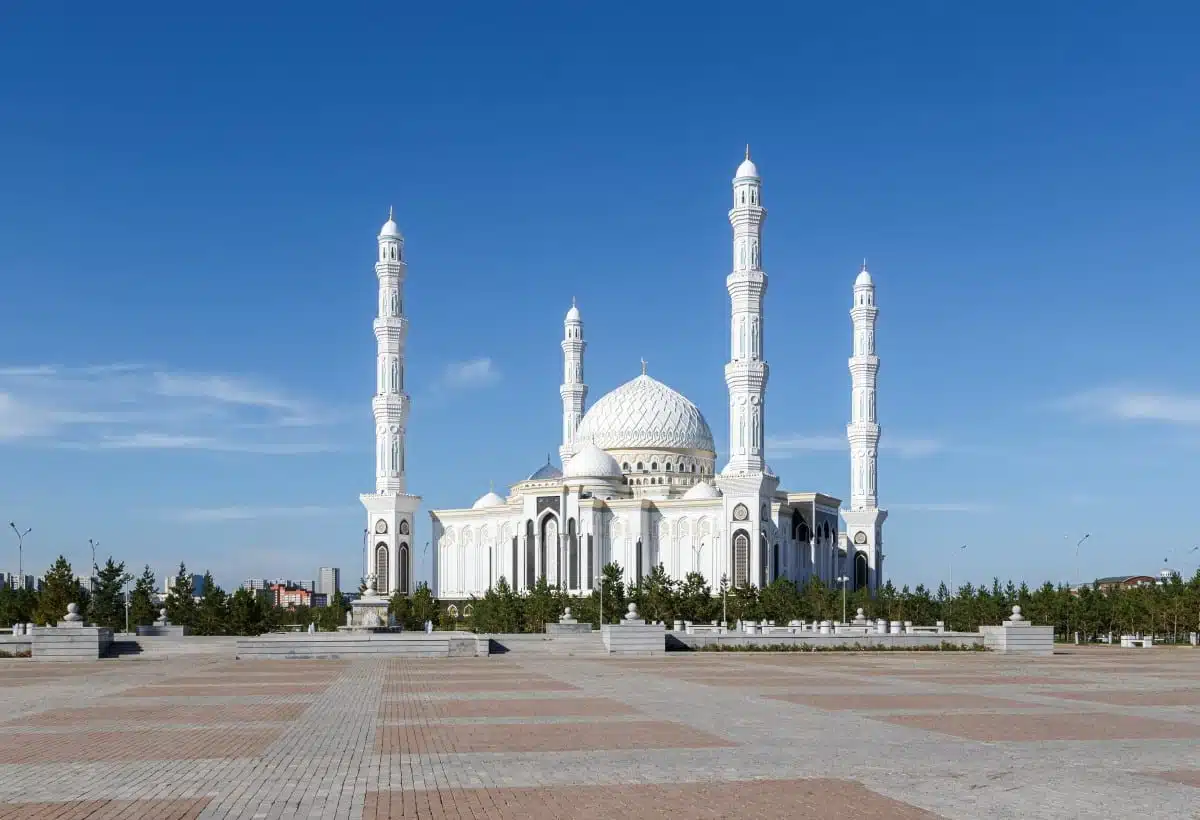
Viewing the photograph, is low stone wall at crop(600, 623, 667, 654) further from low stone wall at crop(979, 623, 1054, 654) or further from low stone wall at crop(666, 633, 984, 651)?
low stone wall at crop(979, 623, 1054, 654)

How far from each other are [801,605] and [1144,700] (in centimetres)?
4425

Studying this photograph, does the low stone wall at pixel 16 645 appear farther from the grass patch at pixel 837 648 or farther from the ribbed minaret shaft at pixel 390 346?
the ribbed minaret shaft at pixel 390 346

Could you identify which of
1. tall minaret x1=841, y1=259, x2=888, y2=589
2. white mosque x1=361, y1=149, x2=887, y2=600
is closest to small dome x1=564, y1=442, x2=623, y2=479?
white mosque x1=361, y1=149, x2=887, y2=600

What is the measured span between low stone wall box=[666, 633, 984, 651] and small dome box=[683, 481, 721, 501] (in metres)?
39.5

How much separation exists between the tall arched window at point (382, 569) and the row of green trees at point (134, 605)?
551 inches

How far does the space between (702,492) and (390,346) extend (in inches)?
831

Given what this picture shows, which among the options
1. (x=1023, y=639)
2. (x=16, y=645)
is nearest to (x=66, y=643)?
(x=16, y=645)

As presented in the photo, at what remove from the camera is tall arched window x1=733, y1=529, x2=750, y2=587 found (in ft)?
252

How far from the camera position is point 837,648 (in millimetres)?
42125

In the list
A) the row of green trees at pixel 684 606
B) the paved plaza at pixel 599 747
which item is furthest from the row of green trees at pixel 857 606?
the paved plaza at pixel 599 747

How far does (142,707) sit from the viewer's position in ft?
66.3

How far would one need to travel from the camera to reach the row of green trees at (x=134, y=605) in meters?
56.2

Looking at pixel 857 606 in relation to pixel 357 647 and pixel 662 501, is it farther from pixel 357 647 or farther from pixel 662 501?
pixel 357 647

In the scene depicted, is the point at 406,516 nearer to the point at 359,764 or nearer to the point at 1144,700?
the point at 1144,700
